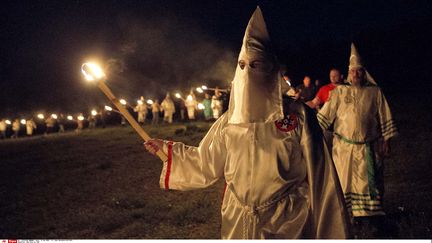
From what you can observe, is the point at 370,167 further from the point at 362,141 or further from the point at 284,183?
the point at 284,183

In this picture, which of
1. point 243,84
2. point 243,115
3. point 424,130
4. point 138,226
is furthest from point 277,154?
point 424,130

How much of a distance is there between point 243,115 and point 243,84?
24 cm

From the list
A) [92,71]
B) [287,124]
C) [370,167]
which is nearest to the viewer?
[287,124]

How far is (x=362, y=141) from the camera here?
545 centimetres

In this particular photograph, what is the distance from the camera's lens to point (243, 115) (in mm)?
2996

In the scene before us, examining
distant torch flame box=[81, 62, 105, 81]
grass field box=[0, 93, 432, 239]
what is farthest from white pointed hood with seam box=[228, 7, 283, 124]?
grass field box=[0, 93, 432, 239]

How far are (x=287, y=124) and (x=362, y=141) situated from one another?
9.52 feet

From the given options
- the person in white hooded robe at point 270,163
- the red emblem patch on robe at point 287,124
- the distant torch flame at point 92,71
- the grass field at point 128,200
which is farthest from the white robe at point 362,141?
the distant torch flame at point 92,71

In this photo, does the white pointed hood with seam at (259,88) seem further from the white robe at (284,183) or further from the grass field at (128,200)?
the grass field at (128,200)

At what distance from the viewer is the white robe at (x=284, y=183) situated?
9.33ft

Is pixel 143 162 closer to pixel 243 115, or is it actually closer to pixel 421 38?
pixel 243 115

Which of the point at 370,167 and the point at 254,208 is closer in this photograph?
the point at 254,208

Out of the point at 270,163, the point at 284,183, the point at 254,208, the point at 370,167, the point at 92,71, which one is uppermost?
the point at 92,71

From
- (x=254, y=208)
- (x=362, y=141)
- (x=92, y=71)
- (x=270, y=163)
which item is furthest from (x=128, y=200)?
(x=270, y=163)
